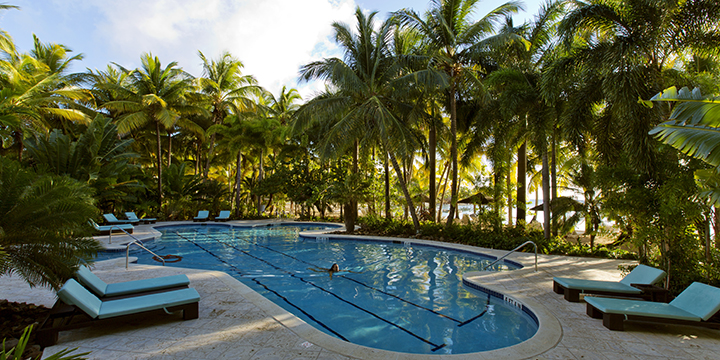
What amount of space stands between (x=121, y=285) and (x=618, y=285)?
7890mm

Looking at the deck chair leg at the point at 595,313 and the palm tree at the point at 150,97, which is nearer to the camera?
the deck chair leg at the point at 595,313

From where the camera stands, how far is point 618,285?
17.9ft

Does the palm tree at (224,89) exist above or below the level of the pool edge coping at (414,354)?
above

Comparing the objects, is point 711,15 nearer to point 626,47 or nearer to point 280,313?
point 626,47

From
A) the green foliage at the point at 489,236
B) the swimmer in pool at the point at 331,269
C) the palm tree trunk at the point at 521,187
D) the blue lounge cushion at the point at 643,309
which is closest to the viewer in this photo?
the blue lounge cushion at the point at 643,309

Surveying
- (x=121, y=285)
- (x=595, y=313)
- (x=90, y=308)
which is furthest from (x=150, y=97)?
(x=595, y=313)

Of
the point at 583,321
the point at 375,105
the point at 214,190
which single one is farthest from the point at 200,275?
the point at 214,190

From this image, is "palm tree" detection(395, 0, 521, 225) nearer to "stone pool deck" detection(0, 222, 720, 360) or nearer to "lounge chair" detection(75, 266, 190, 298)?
"stone pool deck" detection(0, 222, 720, 360)

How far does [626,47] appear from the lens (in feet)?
23.0

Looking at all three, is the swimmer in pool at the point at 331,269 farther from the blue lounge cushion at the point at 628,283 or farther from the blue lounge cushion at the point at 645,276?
the blue lounge cushion at the point at 645,276

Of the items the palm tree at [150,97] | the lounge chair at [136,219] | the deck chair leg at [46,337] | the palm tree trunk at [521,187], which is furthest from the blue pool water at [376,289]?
the palm tree at [150,97]

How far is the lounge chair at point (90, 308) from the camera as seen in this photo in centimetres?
372

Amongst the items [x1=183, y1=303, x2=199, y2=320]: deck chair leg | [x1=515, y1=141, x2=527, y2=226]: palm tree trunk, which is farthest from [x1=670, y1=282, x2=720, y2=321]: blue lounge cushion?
[x1=515, y1=141, x2=527, y2=226]: palm tree trunk

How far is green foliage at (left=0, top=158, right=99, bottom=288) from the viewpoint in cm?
416
